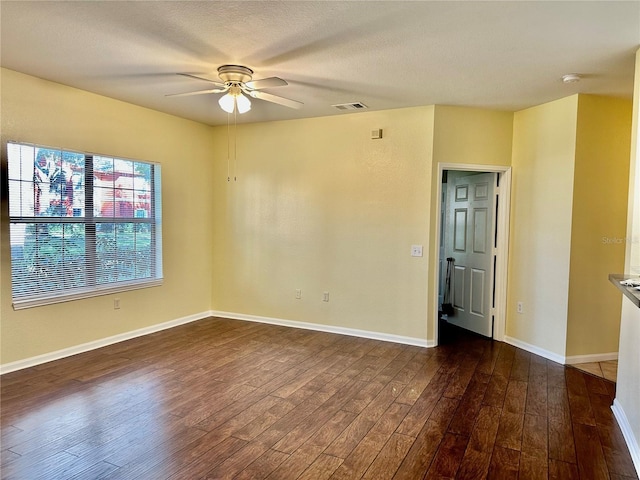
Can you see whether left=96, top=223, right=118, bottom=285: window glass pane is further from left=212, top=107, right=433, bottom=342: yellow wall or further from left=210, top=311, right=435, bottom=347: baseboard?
left=210, top=311, right=435, bottom=347: baseboard

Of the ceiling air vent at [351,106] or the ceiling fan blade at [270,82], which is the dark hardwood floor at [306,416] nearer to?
the ceiling fan blade at [270,82]

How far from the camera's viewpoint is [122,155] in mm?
4484

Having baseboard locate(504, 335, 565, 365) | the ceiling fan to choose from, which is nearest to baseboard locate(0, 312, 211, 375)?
the ceiling fan

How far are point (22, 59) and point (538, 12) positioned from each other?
3.77m

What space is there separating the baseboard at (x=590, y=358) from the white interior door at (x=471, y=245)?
936 millimetres

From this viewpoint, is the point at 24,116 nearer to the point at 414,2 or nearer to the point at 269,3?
the point at 269,3

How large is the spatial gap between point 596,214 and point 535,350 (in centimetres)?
155

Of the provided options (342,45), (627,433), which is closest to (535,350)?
(627,433)

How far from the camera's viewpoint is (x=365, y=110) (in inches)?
184

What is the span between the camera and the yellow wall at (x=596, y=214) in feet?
13.0

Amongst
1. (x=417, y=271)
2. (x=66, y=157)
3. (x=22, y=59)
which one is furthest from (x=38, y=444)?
(x=417, y=271)

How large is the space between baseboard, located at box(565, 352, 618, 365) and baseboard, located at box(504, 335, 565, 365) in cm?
7

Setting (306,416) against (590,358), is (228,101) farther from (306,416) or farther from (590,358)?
(590,358)

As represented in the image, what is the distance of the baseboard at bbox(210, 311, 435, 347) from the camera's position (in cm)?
461
